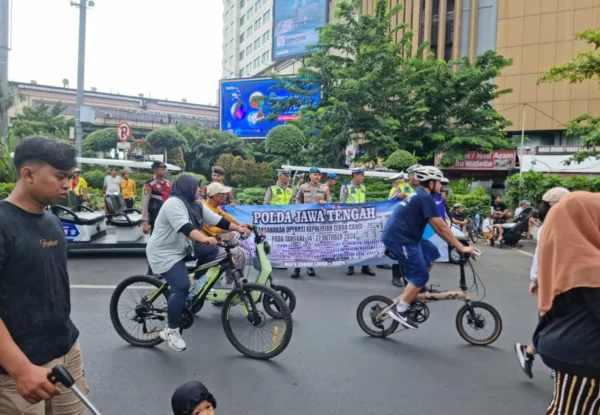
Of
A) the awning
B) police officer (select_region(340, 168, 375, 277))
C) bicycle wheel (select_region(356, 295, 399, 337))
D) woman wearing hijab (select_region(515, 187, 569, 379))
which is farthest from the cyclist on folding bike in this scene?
the awning

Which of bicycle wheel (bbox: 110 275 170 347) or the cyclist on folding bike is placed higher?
the cyclist on folding bike

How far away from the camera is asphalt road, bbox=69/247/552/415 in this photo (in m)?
3.92

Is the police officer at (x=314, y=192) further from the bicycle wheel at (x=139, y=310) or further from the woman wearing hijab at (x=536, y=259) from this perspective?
the woman wearing hijab at (x=536, y=259)

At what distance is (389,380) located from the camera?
440 cm

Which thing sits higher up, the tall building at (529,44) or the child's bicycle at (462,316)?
the tall building at (529,44)

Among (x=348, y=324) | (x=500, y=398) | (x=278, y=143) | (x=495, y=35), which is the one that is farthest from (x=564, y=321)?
(x=495, y=35)

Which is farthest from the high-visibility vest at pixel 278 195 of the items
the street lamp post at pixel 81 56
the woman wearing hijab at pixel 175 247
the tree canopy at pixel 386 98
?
the tree canopy at pixel 386 98

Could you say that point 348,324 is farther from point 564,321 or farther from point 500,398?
point 564,321

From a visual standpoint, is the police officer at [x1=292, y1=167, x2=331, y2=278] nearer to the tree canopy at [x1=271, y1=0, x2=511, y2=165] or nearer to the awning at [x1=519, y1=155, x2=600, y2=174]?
the tree canopy at [x1=271, y1=0, x2=511, y2=165]

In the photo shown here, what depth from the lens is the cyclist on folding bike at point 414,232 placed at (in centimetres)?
523

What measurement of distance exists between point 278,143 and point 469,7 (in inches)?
764

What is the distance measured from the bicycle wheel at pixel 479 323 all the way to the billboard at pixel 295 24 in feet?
159

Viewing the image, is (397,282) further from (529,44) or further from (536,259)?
(529,44)

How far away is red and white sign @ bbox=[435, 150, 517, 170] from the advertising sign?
48.5 ft
